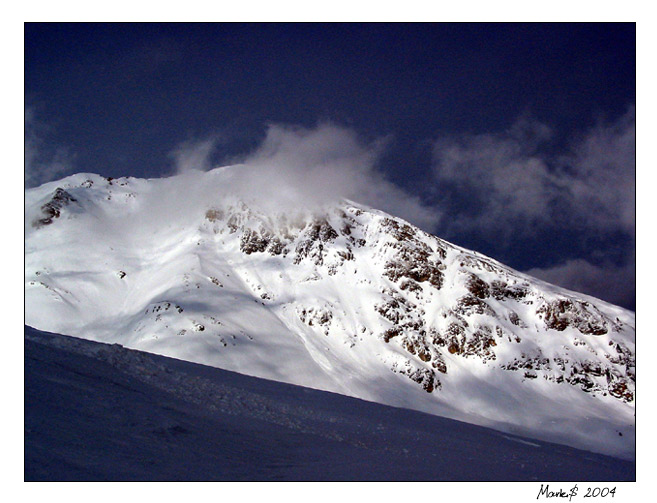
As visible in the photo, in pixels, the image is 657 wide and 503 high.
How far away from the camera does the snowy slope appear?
11078 millimetres

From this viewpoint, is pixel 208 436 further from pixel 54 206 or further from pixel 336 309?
pixel 54 206

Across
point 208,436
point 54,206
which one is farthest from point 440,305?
point 208,436

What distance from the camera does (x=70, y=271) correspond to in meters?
146

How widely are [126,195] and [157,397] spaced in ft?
650

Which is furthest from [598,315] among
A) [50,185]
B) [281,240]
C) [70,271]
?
[50,185]

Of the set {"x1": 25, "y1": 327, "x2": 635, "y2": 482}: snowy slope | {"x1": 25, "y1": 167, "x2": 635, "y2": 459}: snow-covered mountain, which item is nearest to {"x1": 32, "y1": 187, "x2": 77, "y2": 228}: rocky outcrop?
{"x1": 25, "y1": 167, "x2": 635, "y2": 459}: snow-covered mountain

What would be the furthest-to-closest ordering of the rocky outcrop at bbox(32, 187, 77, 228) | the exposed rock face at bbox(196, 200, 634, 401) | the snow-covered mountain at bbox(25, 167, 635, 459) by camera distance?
the rocky outcrop at bbox(32, 187, 77, 228) < the exposed rock face at bbox(196, 200, 634, 401) < the snow-covered mountain at bbox(25, 167, 635, 459)

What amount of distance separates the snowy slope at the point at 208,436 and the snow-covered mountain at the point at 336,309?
8519 cm

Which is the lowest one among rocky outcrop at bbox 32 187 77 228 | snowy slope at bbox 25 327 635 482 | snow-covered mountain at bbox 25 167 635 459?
snowy slope at bbox 25 327 635 482

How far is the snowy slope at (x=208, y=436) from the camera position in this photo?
11.1m

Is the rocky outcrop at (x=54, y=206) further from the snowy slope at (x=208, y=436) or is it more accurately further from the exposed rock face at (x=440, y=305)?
the snowy slope at (x=208, y=436)

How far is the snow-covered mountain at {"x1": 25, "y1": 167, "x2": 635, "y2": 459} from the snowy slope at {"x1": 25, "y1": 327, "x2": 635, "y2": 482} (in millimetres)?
85187

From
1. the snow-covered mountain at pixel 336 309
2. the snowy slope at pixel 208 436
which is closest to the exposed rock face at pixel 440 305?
the snow-covered mountain at pixel 336 309

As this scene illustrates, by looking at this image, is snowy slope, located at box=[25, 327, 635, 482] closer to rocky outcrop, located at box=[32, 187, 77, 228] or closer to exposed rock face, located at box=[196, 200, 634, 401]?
exposed rock face, located at box=[196, 200, 634, 401]
